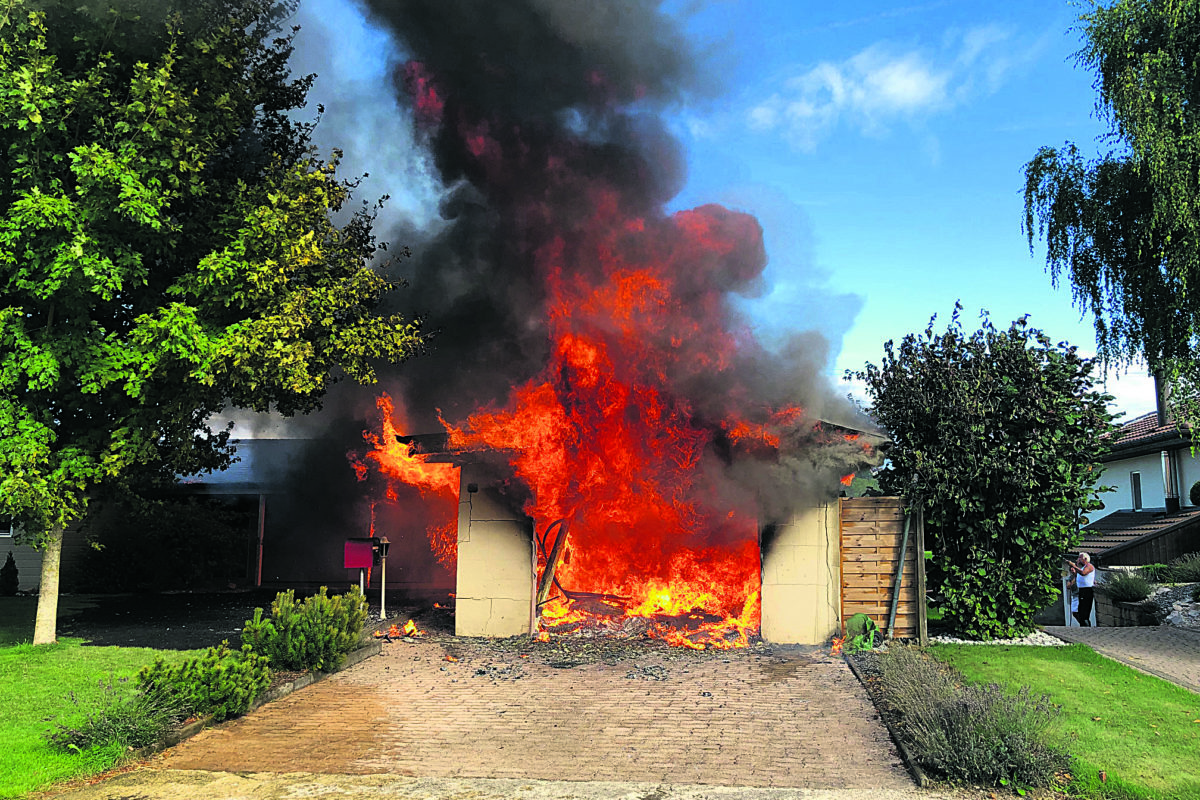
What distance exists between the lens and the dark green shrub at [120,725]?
6227 millimetres

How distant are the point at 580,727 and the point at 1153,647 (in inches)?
334

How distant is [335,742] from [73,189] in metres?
8.83

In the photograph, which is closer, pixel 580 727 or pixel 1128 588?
pixel 580 727

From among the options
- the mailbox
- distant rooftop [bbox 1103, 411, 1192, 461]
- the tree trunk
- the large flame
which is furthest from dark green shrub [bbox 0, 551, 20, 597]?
distant rooftop [bbox 1103, 411, 1192, 461]

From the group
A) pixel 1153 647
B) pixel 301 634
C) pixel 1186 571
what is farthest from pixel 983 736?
pixel 1186 571

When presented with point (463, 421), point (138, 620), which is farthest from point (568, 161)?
point (138, 620)

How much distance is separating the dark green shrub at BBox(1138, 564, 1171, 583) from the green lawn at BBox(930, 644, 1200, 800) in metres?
7.76

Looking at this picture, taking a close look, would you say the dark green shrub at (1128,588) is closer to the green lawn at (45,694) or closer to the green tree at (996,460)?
the green tree at (996,460)

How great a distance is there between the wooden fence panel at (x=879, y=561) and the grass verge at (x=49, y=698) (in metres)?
8.77

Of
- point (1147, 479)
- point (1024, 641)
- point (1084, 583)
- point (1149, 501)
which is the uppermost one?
point (1147, 479)

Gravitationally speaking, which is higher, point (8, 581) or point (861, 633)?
point (861, 633)

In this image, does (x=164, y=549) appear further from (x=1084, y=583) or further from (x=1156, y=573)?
(x=1156, y=573)

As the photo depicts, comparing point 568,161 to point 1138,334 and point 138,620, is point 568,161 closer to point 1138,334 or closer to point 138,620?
point 1138,334

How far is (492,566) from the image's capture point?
1185 cm
